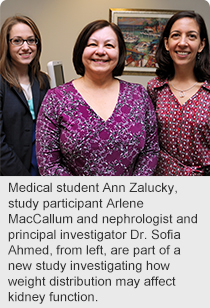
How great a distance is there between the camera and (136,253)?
95 cm

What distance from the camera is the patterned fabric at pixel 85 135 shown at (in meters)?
1.04

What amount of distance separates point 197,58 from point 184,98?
0.54ft

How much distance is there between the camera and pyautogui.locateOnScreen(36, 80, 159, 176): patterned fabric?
3.41 ft

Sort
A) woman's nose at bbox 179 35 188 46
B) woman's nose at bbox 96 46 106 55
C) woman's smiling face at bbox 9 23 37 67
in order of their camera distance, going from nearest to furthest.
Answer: woman's nose at bbox 96 46 106 55
woman's nose at bbox 179 35 188 46
woman's smiling face at bbox 9 23 37 67

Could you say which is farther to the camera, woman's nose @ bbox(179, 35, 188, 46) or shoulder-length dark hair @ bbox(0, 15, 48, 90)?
shoulder-length dark hair @ bbox(0, 15, 48, 90)

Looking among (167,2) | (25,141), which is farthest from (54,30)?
(25,141)

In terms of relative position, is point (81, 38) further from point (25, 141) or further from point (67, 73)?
point (67, 73)

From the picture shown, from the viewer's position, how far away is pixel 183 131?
46.6 inches

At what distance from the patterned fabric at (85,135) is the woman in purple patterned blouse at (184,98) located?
0.15 m

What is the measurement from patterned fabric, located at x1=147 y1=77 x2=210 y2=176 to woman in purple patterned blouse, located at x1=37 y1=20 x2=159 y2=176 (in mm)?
116

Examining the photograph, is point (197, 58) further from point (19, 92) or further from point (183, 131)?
point (19, 92)

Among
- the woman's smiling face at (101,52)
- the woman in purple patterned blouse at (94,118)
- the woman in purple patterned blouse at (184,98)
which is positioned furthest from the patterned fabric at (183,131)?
the woman's smiling face at (101,52)

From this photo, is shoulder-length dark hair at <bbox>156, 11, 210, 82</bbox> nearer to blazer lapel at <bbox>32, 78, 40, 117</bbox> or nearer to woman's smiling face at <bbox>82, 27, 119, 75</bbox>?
woman's smiling face at <bbox>82, 27, 119, 75</bbox>

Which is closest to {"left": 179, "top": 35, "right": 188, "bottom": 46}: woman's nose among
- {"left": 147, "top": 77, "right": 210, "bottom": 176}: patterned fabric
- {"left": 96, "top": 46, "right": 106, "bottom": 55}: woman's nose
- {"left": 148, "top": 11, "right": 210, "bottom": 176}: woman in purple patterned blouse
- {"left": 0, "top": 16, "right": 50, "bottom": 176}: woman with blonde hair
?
{"left": 148, "top": 11, "right": 210, "bottom": 176}: woman in purple patterned blouse
